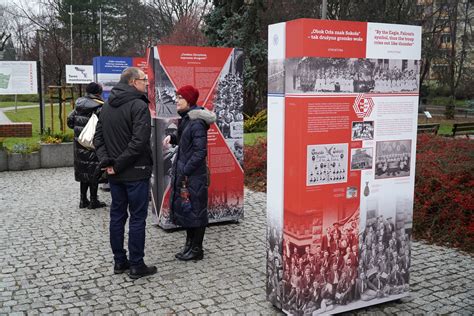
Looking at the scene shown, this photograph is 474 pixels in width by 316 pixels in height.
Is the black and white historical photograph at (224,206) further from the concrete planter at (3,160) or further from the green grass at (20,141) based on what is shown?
the green grass at (20,141)

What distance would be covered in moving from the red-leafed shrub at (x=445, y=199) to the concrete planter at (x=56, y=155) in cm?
835

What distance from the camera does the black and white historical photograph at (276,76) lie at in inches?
163

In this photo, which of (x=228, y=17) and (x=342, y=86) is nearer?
(x=342, y=86)

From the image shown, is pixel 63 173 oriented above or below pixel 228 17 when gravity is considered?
below

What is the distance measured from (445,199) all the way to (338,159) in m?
3.87

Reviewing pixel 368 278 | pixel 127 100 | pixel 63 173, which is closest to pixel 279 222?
pixel 368 278

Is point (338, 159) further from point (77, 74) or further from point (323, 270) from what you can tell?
point (77, 74)

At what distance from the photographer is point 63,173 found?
12.1m

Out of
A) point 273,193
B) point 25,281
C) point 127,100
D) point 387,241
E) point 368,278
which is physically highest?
point 127,100

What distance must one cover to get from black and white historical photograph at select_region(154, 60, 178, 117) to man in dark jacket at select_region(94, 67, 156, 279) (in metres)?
1.48

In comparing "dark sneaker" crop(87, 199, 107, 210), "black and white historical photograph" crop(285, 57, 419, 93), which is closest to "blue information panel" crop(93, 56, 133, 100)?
"dark sneaker" crop(87, 199, 107, 210)

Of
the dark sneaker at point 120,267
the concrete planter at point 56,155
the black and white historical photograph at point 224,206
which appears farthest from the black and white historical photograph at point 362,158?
the concrete planter at point 56,155

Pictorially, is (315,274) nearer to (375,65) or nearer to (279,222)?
(279,222)

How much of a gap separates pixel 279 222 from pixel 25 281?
2858 millimetres
